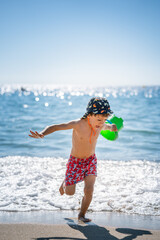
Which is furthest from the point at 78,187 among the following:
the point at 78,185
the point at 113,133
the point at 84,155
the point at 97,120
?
the point at 97,120

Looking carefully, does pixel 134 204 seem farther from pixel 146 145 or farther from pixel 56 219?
pixel 146 145

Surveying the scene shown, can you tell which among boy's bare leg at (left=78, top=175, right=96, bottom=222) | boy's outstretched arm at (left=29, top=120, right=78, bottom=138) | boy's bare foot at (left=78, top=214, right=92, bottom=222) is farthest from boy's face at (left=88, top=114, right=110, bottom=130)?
boy's bare foot at (left=78, top=214, right=92, bottom=222)

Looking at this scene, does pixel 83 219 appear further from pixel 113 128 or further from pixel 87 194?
pixel 113 128

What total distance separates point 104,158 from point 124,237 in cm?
429

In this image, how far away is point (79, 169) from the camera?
10.7 feet

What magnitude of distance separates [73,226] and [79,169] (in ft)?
2.21

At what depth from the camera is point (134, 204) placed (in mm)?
3719

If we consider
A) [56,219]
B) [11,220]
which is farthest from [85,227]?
[11,220]

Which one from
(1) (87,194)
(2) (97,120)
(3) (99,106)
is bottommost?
(1) (87,194)

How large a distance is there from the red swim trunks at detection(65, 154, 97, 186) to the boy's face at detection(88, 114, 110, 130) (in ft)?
1.41

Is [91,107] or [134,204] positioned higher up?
[91,107]

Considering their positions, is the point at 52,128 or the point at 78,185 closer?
the point at 52,128

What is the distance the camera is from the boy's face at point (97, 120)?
3.09 meters

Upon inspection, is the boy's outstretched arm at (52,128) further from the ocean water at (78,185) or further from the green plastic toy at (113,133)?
the ocean water at (78,185)
